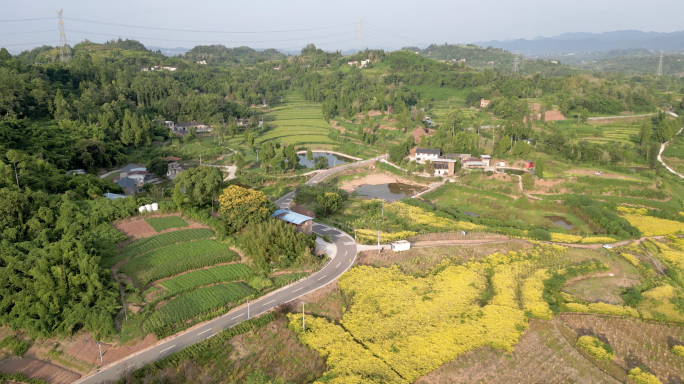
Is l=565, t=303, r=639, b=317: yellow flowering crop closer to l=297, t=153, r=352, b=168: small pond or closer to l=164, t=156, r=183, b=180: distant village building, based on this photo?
l=297, t=153, r=352, b=168: small pond

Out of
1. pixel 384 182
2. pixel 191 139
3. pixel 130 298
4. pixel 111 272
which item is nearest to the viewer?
pixel 130 298

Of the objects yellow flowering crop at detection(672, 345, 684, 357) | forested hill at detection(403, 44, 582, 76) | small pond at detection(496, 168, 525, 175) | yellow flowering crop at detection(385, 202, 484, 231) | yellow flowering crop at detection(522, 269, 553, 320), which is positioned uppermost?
forested hill at detection(403, 44, 582, 76)

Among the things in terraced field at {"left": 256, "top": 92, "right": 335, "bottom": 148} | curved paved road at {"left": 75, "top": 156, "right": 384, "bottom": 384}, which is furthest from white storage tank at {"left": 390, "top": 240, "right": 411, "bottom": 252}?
terraced field at {"left": 256, "top": 92, "right": 335, "bottom": 148}

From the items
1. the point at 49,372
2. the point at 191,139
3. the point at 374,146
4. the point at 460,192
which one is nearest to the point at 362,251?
the point at 49,372

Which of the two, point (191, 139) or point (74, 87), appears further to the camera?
point (74, 87)

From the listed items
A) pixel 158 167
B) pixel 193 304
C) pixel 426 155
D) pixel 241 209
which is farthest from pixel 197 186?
pixel 426 155

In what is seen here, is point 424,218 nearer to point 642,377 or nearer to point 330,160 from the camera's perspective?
point 642,377

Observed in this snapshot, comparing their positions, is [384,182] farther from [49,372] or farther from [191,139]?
[49,372]
